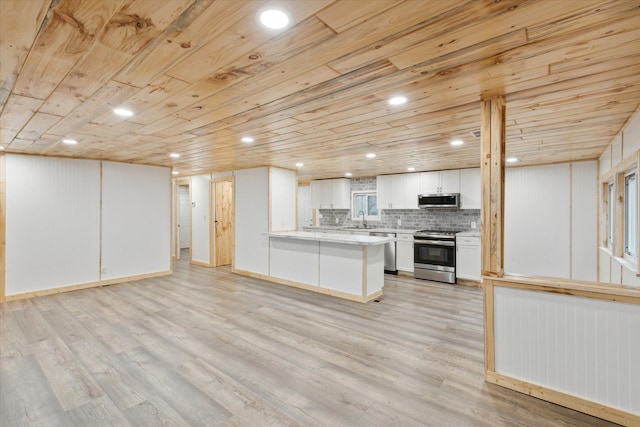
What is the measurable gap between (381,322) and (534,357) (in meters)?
1.70

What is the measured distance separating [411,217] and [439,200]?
983mm

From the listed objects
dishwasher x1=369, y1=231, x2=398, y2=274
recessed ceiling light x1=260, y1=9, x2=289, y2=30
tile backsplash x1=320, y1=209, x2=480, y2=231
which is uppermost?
recessed ceiling light x1=260, y1=9, x2=289, y2=30

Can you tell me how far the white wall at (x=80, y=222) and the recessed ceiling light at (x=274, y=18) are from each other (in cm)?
544

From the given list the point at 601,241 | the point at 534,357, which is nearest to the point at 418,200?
the point at 601,241

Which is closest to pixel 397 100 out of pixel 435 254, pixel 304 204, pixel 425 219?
pixel 435 254

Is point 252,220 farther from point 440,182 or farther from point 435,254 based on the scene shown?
point 440,182

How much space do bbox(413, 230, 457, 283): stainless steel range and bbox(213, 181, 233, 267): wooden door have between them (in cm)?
441

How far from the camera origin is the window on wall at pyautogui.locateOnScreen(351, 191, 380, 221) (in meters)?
7.74

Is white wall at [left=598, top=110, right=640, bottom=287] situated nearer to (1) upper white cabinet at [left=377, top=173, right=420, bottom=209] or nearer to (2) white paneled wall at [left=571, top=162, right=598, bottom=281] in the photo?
(2) white paneled wall at [left=571, top=162, right=598, bottom=281]

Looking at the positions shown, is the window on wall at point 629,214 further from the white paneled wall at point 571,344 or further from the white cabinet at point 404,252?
the white cabinet at point 404,252

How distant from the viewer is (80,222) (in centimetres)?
527

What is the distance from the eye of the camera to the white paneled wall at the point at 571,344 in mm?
2043

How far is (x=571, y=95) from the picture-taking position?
7.54ft

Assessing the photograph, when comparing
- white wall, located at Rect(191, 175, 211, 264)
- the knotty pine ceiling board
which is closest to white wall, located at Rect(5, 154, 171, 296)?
white wall, located at Rect(191, 175, 211, 264)
